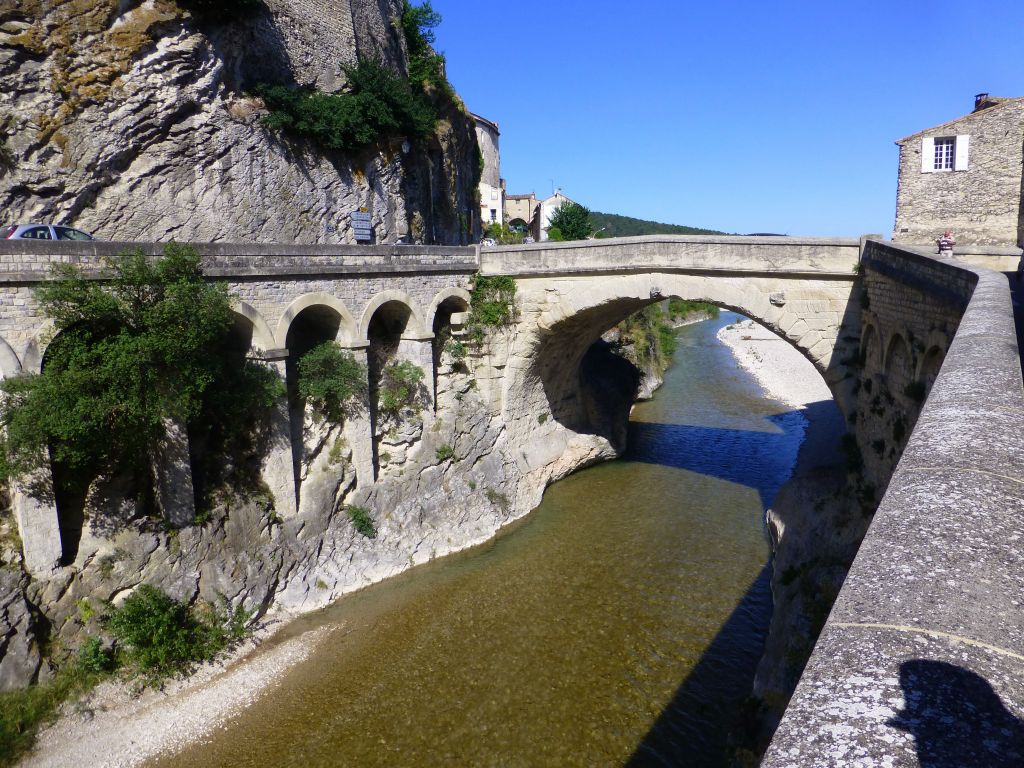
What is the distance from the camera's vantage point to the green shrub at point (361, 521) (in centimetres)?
1331

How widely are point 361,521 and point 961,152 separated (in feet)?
51.6

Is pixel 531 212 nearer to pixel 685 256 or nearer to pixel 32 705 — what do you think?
pixel 685 256

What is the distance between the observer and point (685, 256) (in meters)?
13.9

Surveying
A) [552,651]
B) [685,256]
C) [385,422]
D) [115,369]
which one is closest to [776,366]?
[685,256]

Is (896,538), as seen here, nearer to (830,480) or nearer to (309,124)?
(830,480)

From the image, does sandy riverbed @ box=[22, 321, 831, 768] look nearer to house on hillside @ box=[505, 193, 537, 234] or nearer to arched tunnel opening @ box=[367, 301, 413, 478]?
arched tunnel opening @ box=[367, 301, 413, 478]

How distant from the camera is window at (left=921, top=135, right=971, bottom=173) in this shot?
49.0 feet

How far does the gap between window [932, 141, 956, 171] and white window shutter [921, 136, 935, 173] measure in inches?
2.5

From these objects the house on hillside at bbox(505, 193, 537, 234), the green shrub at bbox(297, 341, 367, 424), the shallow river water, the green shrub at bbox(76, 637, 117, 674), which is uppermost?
the house on hillside at bbox(505, 193, 537, 234)

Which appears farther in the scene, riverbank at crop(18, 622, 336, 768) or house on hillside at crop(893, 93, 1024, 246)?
house on hillside at crop(893, 93, 1024, 246)

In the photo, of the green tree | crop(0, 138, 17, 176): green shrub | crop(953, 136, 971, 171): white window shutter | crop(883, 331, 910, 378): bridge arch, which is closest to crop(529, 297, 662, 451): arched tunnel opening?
crop(883, 331, 910, 378): bridge arch

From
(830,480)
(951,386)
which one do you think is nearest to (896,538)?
(951,386)

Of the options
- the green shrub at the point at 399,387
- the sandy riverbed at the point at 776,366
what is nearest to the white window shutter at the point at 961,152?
the sandy riverbed at the point at 776,366

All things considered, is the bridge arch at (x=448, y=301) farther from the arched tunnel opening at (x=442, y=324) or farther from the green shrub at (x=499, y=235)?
the green shrub at (x=499, y=235)
